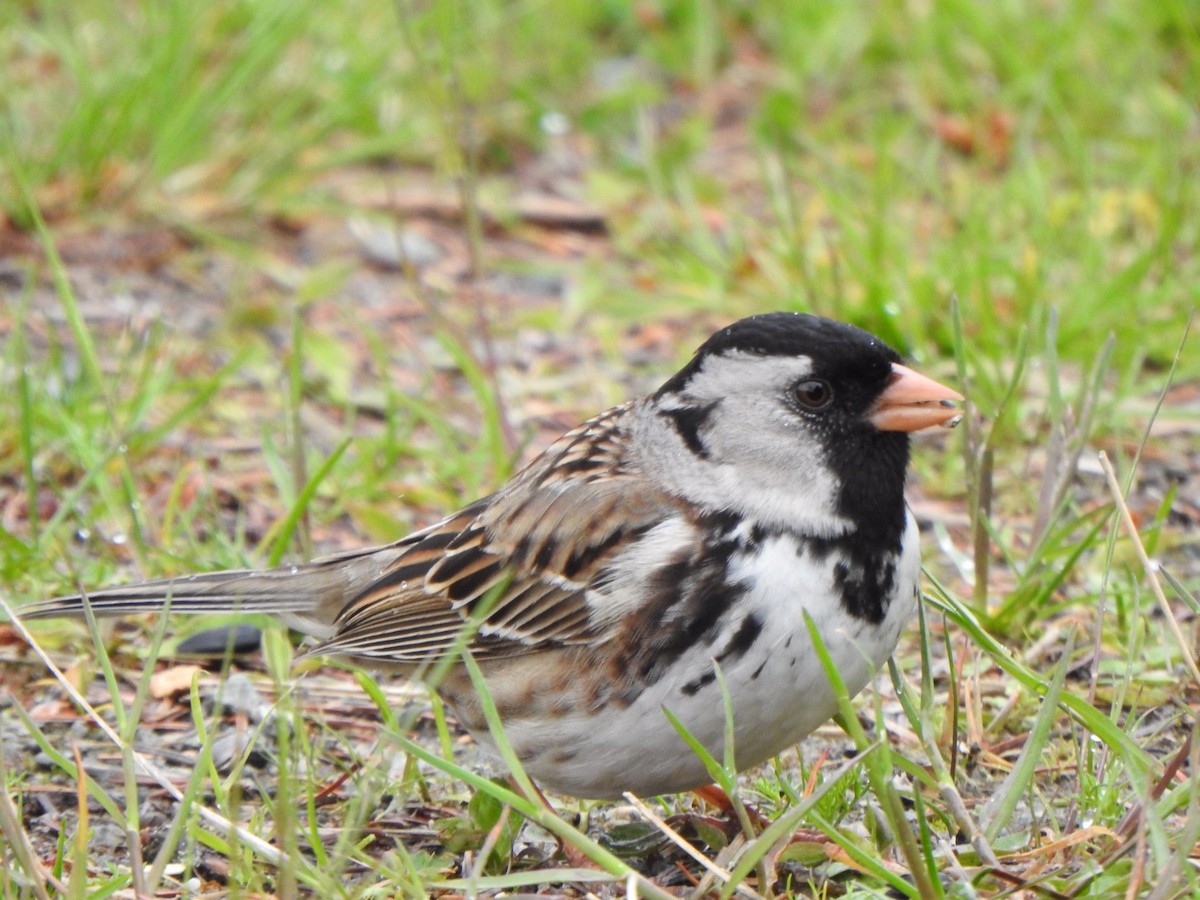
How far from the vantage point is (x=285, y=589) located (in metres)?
4.11

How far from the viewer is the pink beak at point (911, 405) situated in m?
3.40

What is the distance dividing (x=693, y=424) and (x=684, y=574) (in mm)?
433

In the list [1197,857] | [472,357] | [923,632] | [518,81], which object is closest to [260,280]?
[472,357]

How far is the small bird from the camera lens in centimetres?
320

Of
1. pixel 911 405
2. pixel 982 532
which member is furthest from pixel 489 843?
pixel 982 532

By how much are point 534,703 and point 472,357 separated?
203 centimetres

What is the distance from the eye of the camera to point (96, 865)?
3.41 meters

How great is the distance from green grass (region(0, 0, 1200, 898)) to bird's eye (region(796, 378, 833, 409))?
46 centimetres

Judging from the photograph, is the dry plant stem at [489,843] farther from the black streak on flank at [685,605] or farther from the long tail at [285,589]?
the long tail at [285,589]

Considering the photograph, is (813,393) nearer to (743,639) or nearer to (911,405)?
(911,405)

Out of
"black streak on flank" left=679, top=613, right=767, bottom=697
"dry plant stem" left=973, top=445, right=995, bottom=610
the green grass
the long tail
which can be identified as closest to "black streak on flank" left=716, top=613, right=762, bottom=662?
"black streak on flank" left=679, top=613, right=767, bottom=697

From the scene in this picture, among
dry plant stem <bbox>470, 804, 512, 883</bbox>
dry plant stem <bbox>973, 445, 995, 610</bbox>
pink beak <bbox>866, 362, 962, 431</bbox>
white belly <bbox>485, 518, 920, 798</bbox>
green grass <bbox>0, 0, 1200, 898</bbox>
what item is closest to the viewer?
dry plant stem <bbox>470, 804, 512, 883</bbox>

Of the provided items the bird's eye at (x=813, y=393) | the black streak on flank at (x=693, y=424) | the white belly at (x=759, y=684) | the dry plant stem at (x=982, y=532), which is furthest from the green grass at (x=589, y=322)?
the black streak on flank at (x=693, y=424)

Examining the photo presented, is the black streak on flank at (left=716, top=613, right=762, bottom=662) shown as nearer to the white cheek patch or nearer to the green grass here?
the green grass
